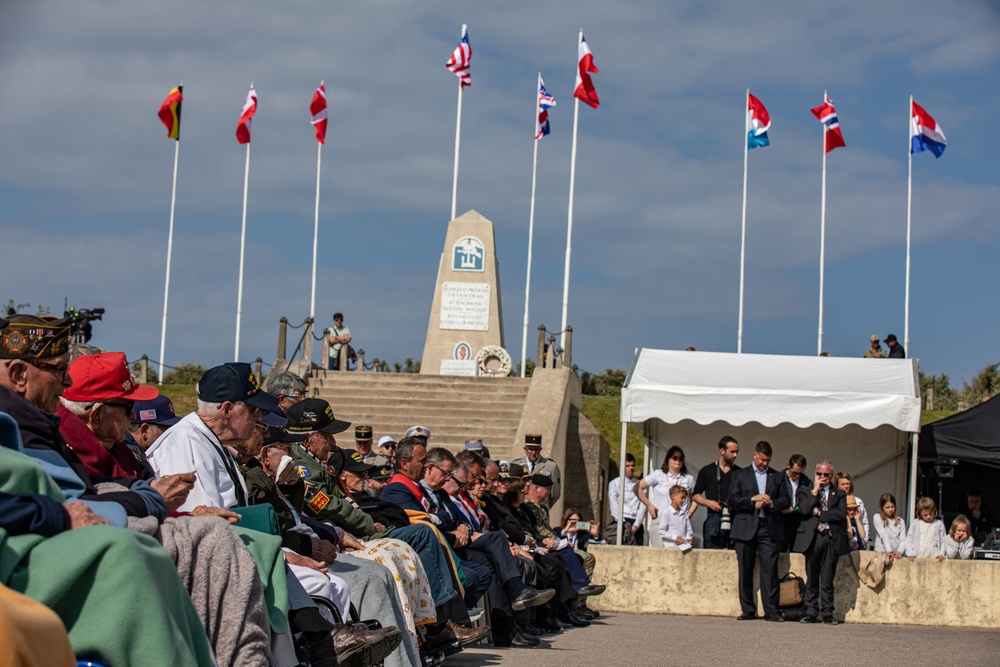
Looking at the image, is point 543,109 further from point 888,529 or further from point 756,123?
point 888,529

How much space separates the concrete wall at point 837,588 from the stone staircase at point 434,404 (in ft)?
18.3

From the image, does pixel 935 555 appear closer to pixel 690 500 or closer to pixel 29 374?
pixel 690 500

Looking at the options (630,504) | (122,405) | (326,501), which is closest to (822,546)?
(630,504)

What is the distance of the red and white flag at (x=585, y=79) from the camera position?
89.7 feet

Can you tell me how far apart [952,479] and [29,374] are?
16233 mm

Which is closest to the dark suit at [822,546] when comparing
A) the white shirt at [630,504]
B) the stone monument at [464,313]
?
the white shirt at [630,504]

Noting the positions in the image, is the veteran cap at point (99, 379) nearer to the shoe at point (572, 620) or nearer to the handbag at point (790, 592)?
the shoe at point (572, 620)

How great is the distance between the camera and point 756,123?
89.5 ft

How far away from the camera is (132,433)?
23.4 feet

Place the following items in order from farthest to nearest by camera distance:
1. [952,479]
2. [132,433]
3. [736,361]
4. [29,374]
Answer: [952,479] < [736,361] < [132,433] < [29,374]

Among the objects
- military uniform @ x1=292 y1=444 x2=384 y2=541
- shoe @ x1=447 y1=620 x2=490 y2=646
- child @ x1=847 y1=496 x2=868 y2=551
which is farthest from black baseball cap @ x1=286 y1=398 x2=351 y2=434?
child @ x1=847 y1=496 x2=868 y2=551

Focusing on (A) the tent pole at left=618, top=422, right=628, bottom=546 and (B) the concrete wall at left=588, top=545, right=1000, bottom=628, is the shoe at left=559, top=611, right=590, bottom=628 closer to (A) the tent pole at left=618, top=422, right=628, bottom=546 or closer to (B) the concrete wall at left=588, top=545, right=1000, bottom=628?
(B) the concrete wall at left=588, top=545, right=1000, bottom=628

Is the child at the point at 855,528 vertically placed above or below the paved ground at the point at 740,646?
above

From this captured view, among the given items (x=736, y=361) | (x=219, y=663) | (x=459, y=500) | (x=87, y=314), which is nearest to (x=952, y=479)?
(x=736, y=361)
